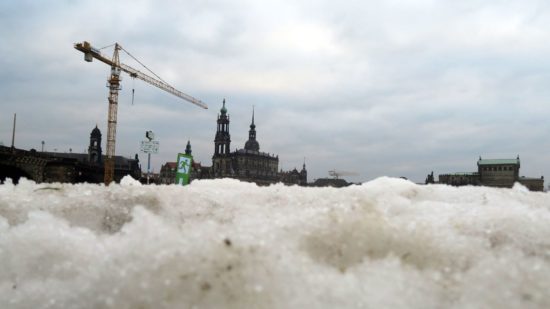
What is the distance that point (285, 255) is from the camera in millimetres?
1789

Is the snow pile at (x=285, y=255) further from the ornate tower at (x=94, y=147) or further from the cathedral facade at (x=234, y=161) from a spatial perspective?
the cathedral facade at (x=234, y=161)

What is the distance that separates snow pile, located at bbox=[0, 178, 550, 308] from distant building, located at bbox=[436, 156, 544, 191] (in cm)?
17327

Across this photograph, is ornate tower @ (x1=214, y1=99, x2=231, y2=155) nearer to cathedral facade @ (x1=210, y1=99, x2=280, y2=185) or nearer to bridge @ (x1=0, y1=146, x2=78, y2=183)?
cathedral facade @ (x1=210, y1=99, x2=280, y2=185)

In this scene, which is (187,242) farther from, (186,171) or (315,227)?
(186,171)

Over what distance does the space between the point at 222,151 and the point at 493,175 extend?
117390mm

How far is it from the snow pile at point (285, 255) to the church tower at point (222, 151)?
181 meters

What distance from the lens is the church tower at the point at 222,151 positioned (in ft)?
611

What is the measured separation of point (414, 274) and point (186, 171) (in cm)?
1497

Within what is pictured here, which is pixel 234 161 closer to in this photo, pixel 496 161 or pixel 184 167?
pixel 496 161

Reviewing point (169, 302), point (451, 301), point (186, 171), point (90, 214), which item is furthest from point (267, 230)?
point (186, 171)

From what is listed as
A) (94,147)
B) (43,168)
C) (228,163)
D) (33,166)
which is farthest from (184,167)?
(228,163)

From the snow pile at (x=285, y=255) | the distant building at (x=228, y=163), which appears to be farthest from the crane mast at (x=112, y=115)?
the snow pile at (x=285, y=255)

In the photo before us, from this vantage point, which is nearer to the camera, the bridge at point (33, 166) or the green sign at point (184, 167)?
the green sign at point (184, 167)

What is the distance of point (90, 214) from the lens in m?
2.51
